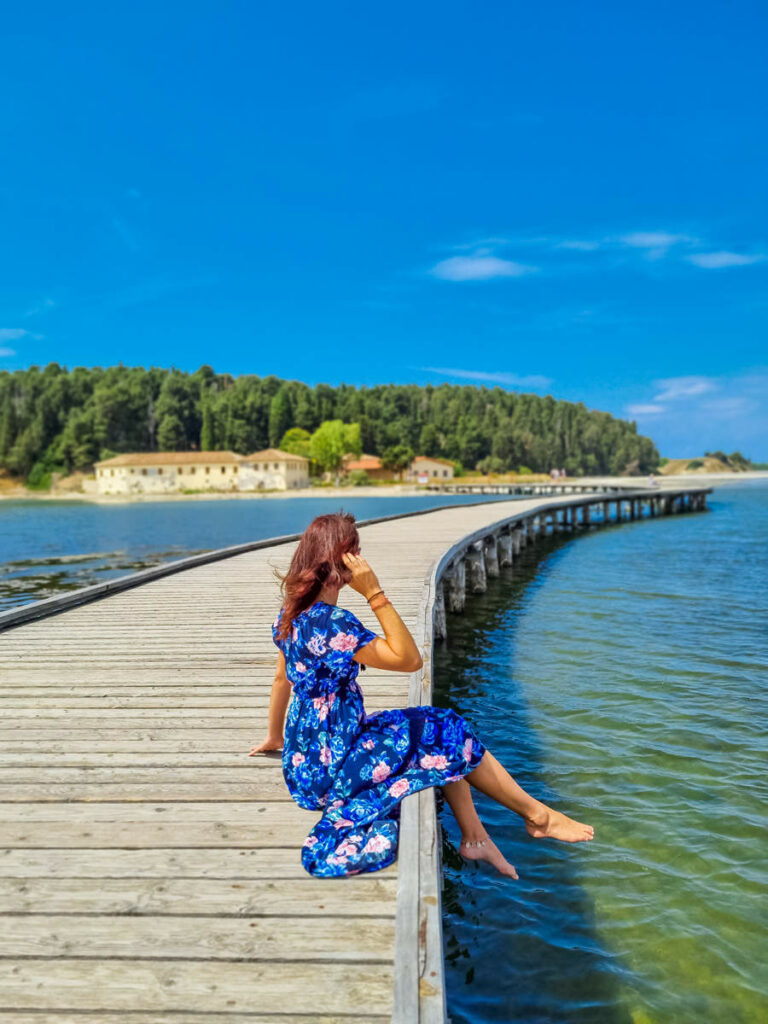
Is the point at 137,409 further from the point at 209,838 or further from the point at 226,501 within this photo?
the point at 209,838

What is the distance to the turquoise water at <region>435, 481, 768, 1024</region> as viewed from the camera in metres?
4.09

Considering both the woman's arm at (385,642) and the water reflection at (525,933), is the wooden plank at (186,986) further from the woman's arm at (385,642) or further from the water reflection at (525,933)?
the water reflection at (525,933)

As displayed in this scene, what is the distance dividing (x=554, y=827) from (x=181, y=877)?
2.08 metres

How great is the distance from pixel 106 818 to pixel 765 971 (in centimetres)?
360

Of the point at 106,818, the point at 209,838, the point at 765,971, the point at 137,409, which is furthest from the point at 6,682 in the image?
the point at 137,409

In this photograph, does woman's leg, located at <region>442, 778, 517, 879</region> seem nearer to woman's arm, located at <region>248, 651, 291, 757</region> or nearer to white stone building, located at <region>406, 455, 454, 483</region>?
woman's arm, located at <region>248, 651, 291, 757</region>

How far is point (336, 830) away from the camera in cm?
325

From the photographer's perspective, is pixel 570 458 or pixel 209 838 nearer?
pixel 209 838

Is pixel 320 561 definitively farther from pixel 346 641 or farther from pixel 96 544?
pixel 96 544

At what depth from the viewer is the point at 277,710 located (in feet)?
14.0

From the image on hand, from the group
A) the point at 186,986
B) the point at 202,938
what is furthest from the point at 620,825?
the point at 186,986

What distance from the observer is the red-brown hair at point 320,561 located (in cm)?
347

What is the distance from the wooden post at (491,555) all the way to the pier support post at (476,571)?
2381mm

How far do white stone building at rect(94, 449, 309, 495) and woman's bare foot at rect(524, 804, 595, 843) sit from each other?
327 ft
